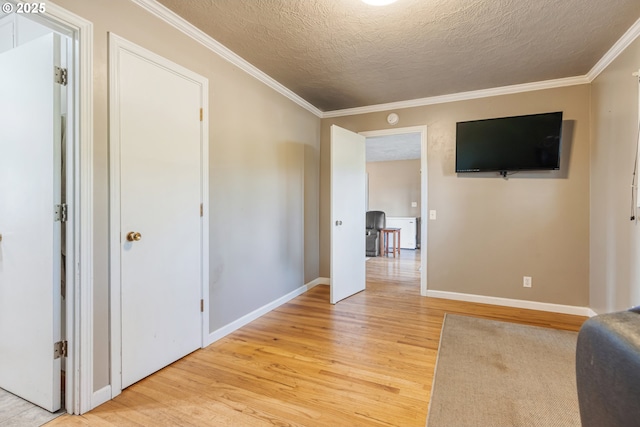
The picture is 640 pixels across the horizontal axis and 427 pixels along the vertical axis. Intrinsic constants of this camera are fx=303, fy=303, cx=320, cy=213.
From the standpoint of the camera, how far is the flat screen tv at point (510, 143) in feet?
9.96

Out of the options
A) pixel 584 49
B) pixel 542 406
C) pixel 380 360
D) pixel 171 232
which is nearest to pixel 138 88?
pixel 171 232

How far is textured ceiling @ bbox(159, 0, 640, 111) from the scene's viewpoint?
1963mm

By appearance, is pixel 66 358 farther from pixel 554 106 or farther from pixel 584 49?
pixel 554 106

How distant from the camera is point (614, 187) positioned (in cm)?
255

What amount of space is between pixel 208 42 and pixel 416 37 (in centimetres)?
160

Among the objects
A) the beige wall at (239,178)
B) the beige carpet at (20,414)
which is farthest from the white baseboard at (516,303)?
the beige carpet at (20,414)

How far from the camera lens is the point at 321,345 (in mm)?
2439

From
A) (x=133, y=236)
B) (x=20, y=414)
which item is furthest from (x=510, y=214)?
(x=20, y=414)

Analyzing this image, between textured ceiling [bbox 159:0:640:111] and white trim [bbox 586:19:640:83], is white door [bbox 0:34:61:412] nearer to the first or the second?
textured ceiling [bbox 159:0:640:111]

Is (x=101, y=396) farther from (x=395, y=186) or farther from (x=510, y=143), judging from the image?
(x=395, y=186)

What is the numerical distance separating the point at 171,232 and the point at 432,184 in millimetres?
2925

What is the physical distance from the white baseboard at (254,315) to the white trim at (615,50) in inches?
146

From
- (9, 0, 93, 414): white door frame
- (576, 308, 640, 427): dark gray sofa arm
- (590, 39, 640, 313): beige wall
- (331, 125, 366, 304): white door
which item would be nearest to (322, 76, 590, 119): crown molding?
Result: (590, 39, 640, 313): beige wall

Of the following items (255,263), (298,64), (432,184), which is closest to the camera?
(298,64)
